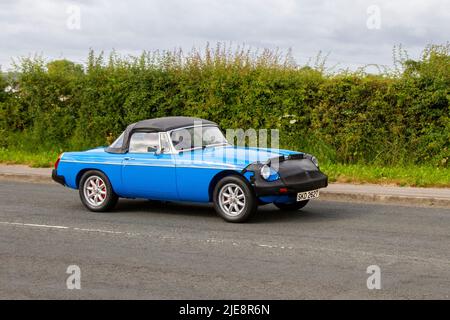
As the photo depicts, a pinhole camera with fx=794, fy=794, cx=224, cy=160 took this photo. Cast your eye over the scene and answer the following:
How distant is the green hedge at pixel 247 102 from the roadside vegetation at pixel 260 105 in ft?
0.09

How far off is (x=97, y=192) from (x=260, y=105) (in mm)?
7399

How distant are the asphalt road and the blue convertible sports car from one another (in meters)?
0.36

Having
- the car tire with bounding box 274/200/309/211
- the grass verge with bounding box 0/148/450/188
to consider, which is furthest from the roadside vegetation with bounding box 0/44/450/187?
the car tire with bounding box 274/200/309/211

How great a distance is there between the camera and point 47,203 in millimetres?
14562

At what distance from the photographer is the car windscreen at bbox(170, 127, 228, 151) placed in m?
12.7

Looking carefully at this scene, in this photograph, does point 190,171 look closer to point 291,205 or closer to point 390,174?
point 291,205

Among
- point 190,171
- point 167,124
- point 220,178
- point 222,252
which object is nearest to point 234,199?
point 220,178

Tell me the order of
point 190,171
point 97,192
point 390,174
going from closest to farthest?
point 190,171, point 97,192, point 390,174

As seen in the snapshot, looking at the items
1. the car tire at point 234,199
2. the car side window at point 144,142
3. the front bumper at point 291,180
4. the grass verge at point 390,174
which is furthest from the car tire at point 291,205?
the grass verge at point 390,174

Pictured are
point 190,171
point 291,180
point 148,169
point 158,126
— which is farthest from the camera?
point 158,126

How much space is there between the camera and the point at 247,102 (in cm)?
1998

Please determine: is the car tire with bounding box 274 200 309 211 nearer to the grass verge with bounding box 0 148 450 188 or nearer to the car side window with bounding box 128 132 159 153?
the car side window with bounding box 128 132 159 153
